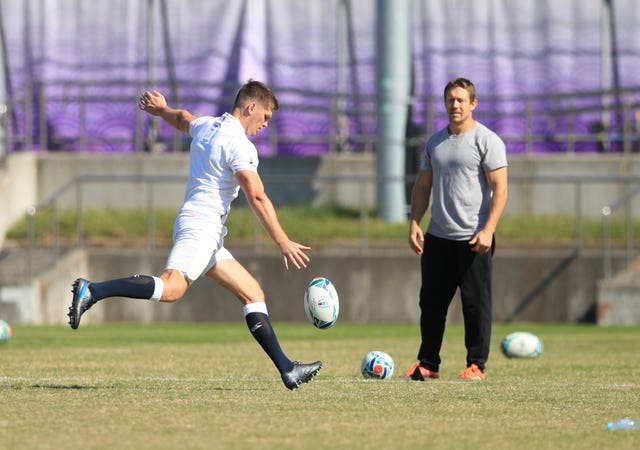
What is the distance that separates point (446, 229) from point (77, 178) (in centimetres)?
1263

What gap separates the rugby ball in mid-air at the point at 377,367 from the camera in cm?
1076

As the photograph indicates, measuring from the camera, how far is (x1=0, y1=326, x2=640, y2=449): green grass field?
723 cm

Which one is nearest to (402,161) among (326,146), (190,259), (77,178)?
(326,146)

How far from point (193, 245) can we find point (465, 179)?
2492 mm

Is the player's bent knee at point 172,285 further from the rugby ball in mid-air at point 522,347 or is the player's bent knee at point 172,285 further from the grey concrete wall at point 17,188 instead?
the grey concrete wall at point 17,188

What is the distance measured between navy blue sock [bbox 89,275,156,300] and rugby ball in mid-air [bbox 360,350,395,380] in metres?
2.13

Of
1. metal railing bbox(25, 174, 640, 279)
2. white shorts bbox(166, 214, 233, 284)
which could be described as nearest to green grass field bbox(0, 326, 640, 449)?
white shorts bbox(166, 214, 233, 284)

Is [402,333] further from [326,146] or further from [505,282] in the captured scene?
[326,146]

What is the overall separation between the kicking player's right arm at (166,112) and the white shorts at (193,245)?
2.80ft

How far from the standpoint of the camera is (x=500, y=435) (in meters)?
7.43

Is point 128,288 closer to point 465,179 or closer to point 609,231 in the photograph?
point 465,179

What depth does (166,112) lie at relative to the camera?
1027 centimetres

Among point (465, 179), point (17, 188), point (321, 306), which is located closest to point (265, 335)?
point (321, 306)

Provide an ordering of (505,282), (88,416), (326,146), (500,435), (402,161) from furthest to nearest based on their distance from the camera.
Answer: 1. (326,146)
2. (402,161)
3. (505,282)
4. (88,416)
5. (500,435)
